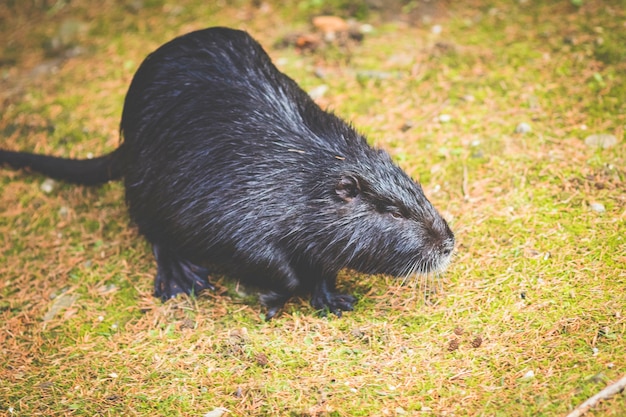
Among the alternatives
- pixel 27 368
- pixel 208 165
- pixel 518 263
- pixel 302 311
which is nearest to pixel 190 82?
pixel 208 165

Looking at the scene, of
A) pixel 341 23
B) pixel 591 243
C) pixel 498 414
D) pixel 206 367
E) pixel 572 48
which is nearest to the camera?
pixel 498 414

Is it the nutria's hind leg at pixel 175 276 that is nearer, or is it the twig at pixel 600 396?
the twig at pixel 600 396

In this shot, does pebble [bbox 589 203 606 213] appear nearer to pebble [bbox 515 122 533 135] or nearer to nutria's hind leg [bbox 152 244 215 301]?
pebble [bbox 515 122 533 135]

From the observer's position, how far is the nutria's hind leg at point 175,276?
418 centimetres

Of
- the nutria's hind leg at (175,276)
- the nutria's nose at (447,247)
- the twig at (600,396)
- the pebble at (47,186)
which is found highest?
the nutria's nose at (447,247)

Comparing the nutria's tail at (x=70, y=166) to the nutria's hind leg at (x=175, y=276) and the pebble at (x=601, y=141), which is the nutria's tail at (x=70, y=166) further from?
the pebble at (x=601, y=141)

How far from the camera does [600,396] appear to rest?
9.74 feet

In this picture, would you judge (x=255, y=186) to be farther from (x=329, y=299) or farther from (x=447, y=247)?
(x=447, y=247)

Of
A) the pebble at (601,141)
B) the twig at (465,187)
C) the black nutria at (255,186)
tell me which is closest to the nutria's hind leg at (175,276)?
the black nutria at (255,186)

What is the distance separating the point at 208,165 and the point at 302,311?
41.6 inches

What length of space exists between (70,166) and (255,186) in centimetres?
176

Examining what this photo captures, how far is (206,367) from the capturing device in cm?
362

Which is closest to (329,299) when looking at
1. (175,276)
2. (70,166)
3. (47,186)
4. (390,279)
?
(390,279)

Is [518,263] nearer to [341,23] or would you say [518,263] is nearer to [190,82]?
[190,82]
